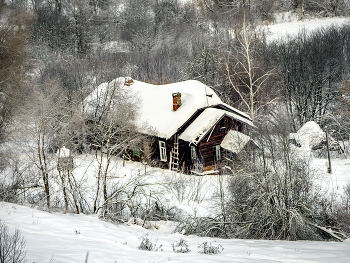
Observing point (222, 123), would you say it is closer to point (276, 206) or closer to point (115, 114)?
point (115, 114)

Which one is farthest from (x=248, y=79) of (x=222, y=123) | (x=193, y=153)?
(x=193, y=153)

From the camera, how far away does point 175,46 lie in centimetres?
5194

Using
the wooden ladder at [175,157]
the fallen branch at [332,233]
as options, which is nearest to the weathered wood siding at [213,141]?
the wooden ladder at [175,157]

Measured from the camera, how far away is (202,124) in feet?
82.9

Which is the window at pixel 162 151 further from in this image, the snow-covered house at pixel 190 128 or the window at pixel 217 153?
the window at pixel 217 153

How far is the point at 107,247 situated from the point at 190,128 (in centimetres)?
1719

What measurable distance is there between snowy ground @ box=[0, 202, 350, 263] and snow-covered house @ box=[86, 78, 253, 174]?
13296 millimetres

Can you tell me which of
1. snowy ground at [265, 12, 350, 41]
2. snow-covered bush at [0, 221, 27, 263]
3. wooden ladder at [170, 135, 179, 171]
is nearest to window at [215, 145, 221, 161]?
wooden ladder at [170, 135, 179, 171]

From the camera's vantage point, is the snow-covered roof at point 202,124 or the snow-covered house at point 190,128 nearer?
the snow-covered roof at point 202,124

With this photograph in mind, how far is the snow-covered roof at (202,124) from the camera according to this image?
24953 mm

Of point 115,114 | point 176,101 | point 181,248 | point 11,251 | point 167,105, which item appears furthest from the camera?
point 167,105

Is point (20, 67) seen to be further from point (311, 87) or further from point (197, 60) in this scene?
point (311, 87)

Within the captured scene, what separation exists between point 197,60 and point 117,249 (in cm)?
3267

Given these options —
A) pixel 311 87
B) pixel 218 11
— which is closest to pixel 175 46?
pixel 218 11
